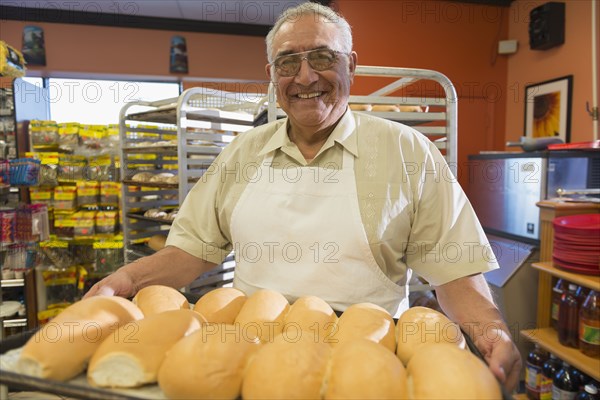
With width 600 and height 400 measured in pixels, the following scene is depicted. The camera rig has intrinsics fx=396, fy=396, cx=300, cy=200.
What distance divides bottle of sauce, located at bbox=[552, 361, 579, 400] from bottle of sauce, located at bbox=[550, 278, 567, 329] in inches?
10.9

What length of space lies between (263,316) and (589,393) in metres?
2.23

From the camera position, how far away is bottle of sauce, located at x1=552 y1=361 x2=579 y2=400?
2.29 meters

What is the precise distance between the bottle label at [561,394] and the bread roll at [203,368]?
247 cm

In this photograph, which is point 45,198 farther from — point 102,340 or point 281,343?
point 281,343

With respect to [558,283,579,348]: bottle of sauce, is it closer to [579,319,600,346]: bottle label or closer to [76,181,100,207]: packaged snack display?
[579,319,600,346]: bottle label

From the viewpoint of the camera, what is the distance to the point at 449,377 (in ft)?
1.85

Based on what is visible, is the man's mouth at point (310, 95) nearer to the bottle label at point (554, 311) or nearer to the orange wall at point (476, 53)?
the bottle label at point (554, 311)

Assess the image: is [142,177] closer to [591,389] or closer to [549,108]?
[591,389]

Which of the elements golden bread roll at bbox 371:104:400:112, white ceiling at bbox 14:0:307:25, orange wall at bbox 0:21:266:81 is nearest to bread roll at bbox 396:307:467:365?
golden bread roll at bbox 371:104:400:112

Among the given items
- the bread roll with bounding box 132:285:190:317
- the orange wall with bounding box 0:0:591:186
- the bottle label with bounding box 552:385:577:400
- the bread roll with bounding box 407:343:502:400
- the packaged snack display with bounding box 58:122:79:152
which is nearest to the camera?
the bread roll with bounding box 407:343:502:400

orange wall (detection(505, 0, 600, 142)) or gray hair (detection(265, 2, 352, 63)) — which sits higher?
orange wall (detection(505, 0, 600, 142))

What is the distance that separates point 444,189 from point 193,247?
3.01ft

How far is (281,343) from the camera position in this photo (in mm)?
641

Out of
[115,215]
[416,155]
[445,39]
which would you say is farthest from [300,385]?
[445,39]
